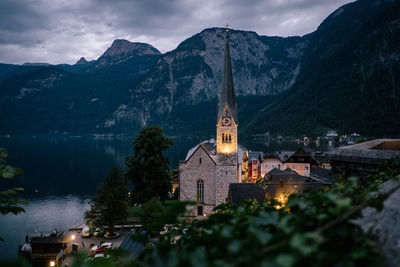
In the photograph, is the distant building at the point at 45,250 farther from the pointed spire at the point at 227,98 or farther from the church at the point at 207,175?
the pointed spire at the point at 227,98

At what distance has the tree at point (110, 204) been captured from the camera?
24750mm

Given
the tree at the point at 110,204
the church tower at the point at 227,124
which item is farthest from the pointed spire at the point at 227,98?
the tree at the point at 110,204

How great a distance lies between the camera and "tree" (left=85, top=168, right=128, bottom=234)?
24.8 metres

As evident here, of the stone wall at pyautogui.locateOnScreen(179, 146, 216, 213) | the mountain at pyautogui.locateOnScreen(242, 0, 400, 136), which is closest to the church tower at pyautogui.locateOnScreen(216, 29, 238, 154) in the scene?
the stone wall at pyautogui.locateOnScreen(179, 146, 216, 213)

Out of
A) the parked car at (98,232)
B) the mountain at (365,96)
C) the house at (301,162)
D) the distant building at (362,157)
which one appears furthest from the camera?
the mountain at (365,96)

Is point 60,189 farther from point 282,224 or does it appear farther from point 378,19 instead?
point 378,19

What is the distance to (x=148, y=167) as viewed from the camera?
29312 mm

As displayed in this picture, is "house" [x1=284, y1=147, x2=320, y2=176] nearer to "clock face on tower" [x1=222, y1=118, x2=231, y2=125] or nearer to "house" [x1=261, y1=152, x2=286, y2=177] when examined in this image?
"house" [x1=261, y1=152, x2=286, y2=177]

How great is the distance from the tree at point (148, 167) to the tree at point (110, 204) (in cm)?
309

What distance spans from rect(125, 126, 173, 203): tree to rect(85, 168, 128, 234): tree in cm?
309

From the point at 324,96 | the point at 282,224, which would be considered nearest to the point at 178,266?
the point at 282,224

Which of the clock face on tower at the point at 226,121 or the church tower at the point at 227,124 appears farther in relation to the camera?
the clock face on tower at the point at 226,121

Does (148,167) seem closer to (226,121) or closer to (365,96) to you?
(226,121)

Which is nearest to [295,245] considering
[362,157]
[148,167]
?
[362,157]
